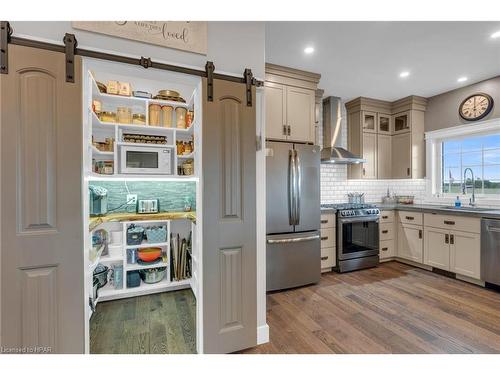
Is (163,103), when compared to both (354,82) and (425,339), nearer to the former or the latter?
(354,82)

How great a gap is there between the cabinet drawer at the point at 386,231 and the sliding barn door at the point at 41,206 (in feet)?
12.7

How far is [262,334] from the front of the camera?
6.11ft

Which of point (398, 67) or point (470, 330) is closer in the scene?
point (470, 330)

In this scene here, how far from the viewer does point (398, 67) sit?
297cm

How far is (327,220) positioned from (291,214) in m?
0.78

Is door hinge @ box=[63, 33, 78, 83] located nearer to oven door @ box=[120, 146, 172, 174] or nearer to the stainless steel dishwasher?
oven door @ box=[120, 146, 172, 174]

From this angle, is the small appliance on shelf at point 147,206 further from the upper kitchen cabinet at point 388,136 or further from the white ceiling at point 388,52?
the upper kitchen cabinet at point 388,136

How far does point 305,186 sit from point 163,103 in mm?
1959

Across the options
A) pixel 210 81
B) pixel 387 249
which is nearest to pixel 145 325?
pixel 210 81

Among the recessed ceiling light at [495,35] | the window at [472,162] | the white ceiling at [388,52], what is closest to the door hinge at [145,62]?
the white ceiling at [388,52]

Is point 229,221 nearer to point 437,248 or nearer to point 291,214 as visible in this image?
point 291,214
